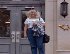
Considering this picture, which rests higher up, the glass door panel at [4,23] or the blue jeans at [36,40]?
the glass door panel at [4,23]

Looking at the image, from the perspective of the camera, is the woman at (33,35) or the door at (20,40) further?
the door at (20,40)

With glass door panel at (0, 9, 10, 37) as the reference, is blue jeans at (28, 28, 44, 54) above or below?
below

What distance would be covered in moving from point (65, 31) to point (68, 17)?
1.52 ft

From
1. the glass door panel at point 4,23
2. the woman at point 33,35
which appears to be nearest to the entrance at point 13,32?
the glass door panel at point 4,23

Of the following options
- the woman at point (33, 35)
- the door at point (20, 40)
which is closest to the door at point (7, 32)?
the door at point (20, 40)

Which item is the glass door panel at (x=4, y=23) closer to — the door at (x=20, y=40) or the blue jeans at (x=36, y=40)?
the door at (x=20, y=40)

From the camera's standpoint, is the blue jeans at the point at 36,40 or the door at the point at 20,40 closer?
the blue jeans at the point at 36,40

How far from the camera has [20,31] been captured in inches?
498

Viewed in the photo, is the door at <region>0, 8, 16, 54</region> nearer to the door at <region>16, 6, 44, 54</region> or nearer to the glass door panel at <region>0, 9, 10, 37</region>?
the glass door panel at <region>0, 9, 10, 37</region>

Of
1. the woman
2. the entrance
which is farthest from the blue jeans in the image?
the entrance

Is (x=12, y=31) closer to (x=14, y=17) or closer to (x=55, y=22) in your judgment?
(x=14, y=17)

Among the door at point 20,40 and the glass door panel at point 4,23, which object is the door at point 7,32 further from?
the door at point 20,40

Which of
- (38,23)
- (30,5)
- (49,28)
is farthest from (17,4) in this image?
(38,23)

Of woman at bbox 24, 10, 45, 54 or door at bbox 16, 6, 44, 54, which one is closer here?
woman at bbox 24, 10, 45, 54
